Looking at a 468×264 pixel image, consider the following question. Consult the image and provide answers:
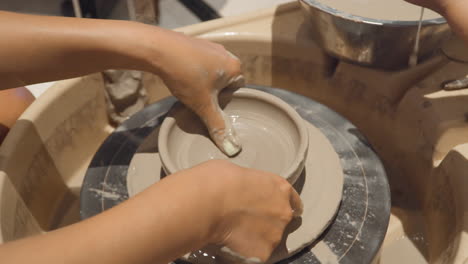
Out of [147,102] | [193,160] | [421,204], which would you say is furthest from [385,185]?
[147,102]

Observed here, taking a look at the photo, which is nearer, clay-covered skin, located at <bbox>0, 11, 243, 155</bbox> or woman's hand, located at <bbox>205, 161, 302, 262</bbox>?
woman's hand, located at <bbox>205, 161, 302, 262</bbox>

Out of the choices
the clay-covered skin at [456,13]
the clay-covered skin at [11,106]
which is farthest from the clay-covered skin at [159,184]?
the clay-covered skin at [456,13]

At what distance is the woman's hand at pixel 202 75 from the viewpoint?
114 centimetres

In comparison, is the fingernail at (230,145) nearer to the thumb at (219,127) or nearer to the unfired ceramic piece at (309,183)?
the thumb at (219,127)

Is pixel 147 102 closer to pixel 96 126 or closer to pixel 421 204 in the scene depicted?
pixel 96 126

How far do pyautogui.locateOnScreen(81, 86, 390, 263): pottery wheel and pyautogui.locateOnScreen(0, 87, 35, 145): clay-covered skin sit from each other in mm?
370

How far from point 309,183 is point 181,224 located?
475mm

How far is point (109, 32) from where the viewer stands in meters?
1.12

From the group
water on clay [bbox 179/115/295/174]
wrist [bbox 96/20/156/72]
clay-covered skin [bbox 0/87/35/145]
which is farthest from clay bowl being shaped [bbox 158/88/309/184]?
clay-covered skin [bbox 0/87/35/145]

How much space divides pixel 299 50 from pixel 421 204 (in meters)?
0.70

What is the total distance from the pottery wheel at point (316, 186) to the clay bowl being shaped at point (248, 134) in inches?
3.3

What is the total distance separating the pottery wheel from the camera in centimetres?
113

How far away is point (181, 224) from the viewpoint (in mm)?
815

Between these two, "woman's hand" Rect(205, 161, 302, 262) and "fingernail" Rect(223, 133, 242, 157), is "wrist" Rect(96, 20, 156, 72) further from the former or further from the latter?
"woman's hand" Rect(205, 161, 302, 262)
